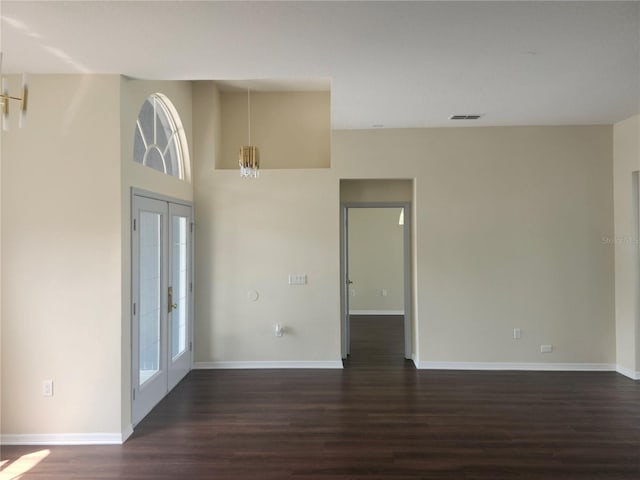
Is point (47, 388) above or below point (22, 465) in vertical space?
above

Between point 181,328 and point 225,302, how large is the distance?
2.00 ft

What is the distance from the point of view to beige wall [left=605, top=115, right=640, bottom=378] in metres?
4.64

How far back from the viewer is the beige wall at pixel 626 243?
4.64m

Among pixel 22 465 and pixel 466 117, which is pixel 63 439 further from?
pixel 466 117

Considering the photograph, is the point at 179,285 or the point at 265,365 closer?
the point at 179,285

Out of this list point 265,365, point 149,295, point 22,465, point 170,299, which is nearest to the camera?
point 22,465

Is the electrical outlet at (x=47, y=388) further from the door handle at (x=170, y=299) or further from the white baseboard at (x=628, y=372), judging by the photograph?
the white baseboard at (x=628, y=372)

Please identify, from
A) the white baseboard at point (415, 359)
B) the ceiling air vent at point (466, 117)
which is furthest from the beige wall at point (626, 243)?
the white baseboard at point (415, 359)

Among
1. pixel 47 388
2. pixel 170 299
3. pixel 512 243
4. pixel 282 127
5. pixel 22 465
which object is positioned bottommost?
pixel 22 465

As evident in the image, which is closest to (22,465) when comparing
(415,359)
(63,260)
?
(63,260)

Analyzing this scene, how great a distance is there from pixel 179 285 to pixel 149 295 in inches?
33.0

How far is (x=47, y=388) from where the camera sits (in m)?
3.21

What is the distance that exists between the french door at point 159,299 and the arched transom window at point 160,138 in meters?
0.42

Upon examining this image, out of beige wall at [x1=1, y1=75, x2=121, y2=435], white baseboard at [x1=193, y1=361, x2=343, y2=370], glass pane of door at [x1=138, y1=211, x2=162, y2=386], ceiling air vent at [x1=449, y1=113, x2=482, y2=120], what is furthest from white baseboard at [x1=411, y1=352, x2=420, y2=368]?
beige wall at [x1=1, y1=75, x2=121, y2=435]
